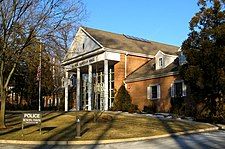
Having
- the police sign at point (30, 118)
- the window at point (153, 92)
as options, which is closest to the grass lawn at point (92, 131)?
the police sign at point (30, 118)

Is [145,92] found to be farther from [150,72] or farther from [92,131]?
[92,131]

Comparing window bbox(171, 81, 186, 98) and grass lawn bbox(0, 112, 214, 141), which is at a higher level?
window bbox(171, 81, 186, 98)

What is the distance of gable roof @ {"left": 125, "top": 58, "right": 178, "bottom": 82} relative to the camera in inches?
1447

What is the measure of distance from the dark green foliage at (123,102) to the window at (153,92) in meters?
2.08

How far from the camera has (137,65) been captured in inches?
1751

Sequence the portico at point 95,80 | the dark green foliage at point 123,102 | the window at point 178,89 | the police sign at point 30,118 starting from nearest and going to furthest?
the police sign at point 30,118, the window at point 178,89, the dark green foliage at point 123,102, the portico at point 95,80

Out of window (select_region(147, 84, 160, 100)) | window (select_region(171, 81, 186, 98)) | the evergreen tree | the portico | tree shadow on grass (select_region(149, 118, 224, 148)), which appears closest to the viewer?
tree shadow on grass (select_region(149, 118, 224, 148))

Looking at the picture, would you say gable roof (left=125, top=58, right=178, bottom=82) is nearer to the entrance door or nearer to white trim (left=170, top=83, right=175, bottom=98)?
white trim (left=170, top=83, right=175, bottom=98)

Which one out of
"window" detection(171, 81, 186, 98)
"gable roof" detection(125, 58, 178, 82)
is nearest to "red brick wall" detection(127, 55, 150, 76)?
"gable roof" detection(125, 58, 178, 82)

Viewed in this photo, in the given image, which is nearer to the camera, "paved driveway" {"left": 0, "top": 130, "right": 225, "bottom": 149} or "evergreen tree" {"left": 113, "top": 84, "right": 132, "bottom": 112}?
"paved driveway" {"left": 0, "top": 130, "right": 225, "bottom": 149}

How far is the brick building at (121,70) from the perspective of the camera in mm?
37406

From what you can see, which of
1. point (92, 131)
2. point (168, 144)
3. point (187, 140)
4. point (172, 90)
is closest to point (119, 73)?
point (172, 90)

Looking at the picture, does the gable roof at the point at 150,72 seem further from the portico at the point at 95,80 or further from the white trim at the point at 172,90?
the portico at the point at 95,80

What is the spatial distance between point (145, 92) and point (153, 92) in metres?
1.28
